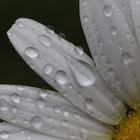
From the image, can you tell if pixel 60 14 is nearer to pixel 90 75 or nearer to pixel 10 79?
pixel 10 79

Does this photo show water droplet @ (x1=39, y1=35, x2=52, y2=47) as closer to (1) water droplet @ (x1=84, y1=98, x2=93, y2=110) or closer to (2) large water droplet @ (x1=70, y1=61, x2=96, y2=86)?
(2) large water droplet @ (x1=70, y1=61, x2=96, y2=86)

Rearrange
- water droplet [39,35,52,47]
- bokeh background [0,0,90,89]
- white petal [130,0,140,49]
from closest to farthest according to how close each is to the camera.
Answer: white petal [130,0,140,49] → water droplet [39,35,52,47] → bokeh background [0,0,90,89]

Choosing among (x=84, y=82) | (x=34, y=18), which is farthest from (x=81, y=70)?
(x=34, y=18)

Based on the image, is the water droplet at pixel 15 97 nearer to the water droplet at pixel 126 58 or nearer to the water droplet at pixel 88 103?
the water droplet at pixel 88 103

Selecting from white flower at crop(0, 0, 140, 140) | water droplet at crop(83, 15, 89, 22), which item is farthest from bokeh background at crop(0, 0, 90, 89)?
water droplet at crop(83, 15, 89, 22)

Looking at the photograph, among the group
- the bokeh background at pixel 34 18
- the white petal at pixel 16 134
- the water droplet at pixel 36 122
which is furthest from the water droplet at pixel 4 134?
the bokeh background at pixel 34 18

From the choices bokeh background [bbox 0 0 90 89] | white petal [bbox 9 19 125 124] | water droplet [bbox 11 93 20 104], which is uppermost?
bokeh background [bbox 0 0 90 89]
